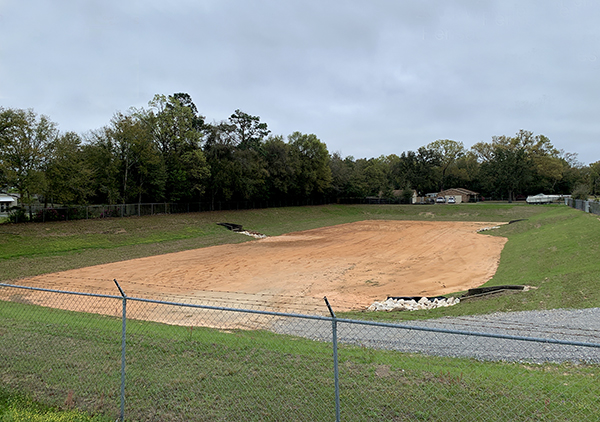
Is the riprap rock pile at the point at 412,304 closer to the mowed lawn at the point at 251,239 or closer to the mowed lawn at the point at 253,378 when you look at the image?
the mowed lawn at the point at 251,239

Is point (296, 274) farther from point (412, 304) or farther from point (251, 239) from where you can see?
point (251, 239)

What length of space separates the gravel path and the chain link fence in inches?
1.6

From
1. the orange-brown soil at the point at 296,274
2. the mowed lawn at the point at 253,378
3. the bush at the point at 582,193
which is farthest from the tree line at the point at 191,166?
the mowed lawn at the point at 253,378

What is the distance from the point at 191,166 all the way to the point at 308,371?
47.1 metres

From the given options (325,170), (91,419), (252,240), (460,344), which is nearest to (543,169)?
(325,170)

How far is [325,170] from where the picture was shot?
260 feet

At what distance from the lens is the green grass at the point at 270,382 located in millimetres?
5113

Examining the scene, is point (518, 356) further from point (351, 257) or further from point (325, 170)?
point (325, 170)

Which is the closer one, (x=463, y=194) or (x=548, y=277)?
(x=548, y=277)

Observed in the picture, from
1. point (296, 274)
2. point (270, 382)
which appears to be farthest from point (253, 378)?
point (296, 274)

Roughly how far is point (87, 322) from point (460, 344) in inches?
388

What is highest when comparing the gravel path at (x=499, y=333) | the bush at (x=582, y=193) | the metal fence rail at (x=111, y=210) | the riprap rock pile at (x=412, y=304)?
the bush at (x=582, y=193)

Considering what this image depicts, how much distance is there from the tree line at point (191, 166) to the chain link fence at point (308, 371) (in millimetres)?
30013

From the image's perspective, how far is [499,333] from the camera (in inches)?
366
